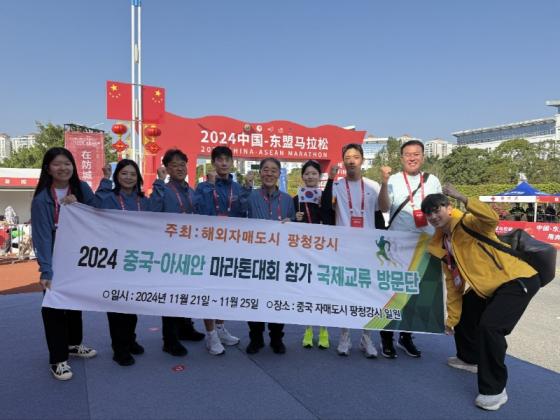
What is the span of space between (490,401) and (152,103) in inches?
426

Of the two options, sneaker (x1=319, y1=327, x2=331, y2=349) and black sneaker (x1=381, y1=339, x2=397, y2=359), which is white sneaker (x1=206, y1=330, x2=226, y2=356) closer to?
sneaker (x1=319, y1=327, x2=331, y2=349)

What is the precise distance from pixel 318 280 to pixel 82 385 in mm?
1938

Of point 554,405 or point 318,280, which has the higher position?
point 318,280

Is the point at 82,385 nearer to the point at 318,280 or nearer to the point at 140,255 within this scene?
the point at 140,255

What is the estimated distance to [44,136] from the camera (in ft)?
85.0

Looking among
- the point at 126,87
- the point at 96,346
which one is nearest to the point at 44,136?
the point at 126,87

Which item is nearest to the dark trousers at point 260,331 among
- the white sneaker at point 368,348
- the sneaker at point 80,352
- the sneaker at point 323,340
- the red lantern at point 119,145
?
the sneaker at point 323,340

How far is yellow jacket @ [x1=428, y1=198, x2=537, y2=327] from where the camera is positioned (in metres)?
2.77

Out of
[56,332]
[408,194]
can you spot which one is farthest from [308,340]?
[56,332]

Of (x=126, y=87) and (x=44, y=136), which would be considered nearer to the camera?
(x=126, y=87)


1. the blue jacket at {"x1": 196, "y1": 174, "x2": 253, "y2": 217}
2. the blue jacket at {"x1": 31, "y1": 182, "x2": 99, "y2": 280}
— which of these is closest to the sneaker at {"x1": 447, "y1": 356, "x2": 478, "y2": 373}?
the blue jacket at {"x1": 196, "y1": 174, "x2": 253, "y2": 217}

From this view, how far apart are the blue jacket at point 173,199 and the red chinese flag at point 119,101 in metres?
8.23

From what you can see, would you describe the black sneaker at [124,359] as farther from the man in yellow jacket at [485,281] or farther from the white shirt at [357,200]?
the man in yellow jacket at [485,281]

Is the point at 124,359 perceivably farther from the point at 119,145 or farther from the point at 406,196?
the point at 119,145
